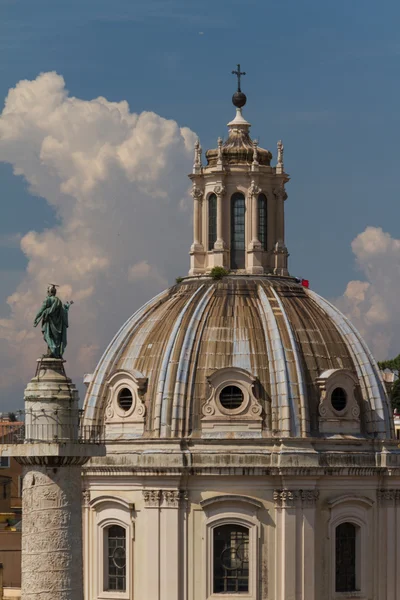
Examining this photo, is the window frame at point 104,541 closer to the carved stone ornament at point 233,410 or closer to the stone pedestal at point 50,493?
the carved stone ornament at point 233,410

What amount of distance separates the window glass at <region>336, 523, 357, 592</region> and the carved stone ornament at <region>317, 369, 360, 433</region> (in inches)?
147

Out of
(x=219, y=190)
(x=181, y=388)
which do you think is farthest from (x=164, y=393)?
(x=219, y=190)

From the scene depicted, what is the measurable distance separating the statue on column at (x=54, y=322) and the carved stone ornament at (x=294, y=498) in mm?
18922

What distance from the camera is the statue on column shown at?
69.3m

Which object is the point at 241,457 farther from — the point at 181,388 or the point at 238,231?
the point at 238,231

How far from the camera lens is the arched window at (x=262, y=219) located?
92.6m

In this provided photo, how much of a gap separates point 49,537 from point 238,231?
2777 centimetres

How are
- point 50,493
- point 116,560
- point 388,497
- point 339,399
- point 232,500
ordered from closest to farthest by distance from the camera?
point 50,493
point 232,500
point 339,399
point 116,560
point 388,497

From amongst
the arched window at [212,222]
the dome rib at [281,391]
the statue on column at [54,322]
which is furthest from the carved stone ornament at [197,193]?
the statue on column at [54,322]

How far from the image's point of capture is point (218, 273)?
91438 millimetres

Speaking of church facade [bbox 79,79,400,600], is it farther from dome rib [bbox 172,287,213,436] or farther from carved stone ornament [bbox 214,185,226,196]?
carved stone ornament [bbox 214,185,226,196]

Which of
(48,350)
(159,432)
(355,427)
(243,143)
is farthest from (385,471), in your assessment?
(48,350)

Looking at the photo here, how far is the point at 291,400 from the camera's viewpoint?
285ft

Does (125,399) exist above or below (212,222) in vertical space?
below
